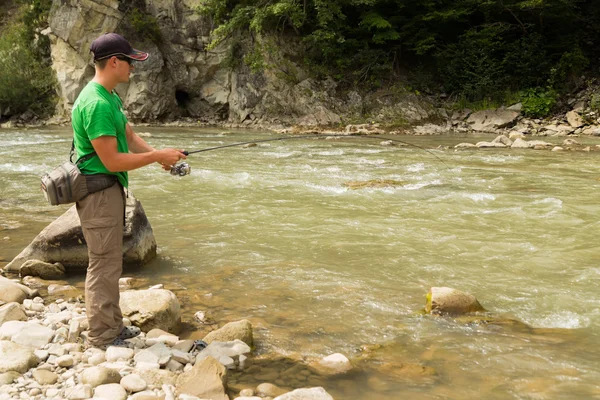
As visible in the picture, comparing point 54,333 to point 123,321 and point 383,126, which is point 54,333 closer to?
point 123,321

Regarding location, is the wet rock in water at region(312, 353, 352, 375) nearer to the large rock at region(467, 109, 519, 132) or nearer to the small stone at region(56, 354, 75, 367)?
the small stone at region(56, 354, 75, 367)

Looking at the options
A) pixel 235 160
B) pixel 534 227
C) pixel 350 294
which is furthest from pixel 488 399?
pixel 235 160

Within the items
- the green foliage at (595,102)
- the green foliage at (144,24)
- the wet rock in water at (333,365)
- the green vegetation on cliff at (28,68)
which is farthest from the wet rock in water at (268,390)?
the green vegetation on cliff at (28,68)

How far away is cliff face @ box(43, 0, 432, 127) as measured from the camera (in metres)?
23.8

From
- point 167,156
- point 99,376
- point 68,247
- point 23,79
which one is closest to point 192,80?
point 23,79

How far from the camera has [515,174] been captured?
35.2ft

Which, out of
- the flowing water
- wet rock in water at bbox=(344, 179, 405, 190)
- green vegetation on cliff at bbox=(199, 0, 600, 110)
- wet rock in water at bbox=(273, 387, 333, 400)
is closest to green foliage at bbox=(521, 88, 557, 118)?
green vegetation on cliff at bbox=(199, 0, 600, 110)

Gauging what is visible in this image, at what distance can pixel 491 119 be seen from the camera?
71.4ft

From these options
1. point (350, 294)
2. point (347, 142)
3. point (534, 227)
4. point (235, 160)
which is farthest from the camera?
point (347, 142)

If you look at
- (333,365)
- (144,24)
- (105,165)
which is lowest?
(333,365)

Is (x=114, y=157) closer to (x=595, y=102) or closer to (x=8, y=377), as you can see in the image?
(x=8, y=377)

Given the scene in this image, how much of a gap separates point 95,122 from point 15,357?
138 centimetres

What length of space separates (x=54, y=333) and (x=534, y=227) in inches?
222

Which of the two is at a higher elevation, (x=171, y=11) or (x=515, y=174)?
(x=171, y=11)
